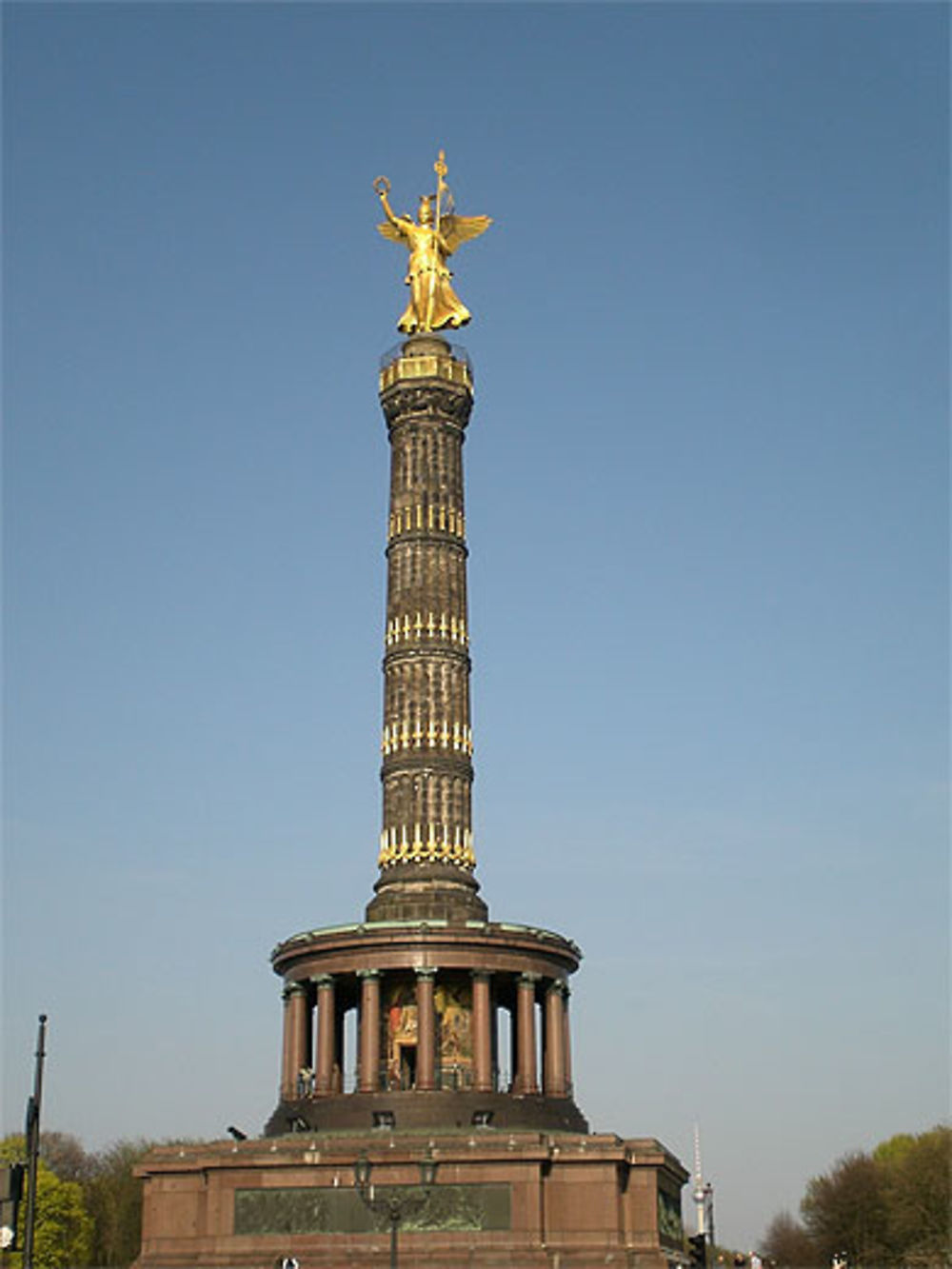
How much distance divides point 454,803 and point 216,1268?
42.7 feet

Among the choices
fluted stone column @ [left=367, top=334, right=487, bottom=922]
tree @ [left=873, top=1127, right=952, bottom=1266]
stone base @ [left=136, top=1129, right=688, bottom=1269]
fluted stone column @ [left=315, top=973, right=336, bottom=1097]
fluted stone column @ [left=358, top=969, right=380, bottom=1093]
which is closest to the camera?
stone base @ [left=136, top=1129, right=688, bottom=1269]

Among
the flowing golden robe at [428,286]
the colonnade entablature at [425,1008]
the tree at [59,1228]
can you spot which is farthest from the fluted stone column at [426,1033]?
the tree at [59,1228]

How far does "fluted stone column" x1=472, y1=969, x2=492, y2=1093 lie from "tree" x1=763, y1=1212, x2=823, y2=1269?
45127 mm

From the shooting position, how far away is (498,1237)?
31.8 meters

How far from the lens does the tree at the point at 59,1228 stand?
196 feet

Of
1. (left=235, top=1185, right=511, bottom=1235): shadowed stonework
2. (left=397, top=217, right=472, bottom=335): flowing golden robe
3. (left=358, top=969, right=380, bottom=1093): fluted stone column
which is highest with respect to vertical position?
(left=397, top=217, right=472, bottom=335): flowing golden robe

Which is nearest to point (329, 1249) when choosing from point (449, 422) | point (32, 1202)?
point (32, 1202)

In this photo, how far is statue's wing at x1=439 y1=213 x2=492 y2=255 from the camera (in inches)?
1861

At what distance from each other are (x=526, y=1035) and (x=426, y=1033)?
2674mm

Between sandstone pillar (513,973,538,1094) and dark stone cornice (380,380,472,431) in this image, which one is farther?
dark stone cornice (380,380,472,431)

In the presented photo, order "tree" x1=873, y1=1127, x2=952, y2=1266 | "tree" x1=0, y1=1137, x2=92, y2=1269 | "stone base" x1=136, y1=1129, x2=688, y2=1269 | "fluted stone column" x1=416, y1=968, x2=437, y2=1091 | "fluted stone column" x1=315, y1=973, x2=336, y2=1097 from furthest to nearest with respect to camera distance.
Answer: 1. "tree" x1=873, y1=1127, x2=952, y2=1266
2. "tree" x1=0, y1=1137, x2=92, y2=1269
3. "fluted stone column" x1=315, y1=973, x2=336, y2=1097
4. "fluted stone column" x1=416, y1=968, x2=437, y2=1091
5. "stone base" x1=136, y1=1129, x2=688, y2=1269

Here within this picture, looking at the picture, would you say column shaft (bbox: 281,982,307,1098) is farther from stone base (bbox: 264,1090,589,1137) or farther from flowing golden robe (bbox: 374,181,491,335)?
flowing golden robe (bbox: 374,181,491,335)

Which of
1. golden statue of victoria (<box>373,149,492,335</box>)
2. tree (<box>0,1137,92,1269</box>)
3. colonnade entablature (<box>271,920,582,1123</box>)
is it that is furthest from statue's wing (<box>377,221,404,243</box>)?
tree (<box>0,1137,92,1269</box>)

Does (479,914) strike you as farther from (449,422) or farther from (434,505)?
(449,422)
